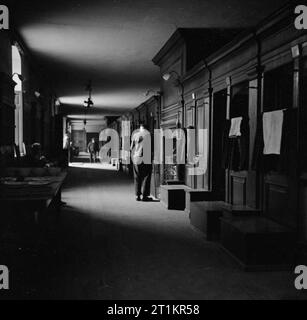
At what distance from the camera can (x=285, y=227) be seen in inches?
184

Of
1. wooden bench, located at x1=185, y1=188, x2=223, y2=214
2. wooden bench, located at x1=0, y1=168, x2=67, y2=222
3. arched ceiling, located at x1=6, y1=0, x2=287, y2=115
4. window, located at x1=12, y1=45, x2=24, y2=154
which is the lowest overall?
wooden bench, located at x1=185, y1=188, x2=223, y2=214

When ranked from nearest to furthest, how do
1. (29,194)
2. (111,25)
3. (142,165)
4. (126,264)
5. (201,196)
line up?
(29,194)
(126,264)
(201,196)
(111,25)
(142,165)

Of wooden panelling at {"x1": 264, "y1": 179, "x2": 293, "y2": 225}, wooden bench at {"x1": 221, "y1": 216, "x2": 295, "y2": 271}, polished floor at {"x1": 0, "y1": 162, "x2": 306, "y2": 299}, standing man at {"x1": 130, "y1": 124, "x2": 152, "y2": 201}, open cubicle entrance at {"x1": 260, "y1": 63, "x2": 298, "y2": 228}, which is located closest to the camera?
polished floor at {"x1": 0, "y1": 162, "x2": 306, "y2": 299}

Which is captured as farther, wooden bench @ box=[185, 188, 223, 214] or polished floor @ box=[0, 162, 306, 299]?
wooden bench @ box=[185, 188, 223, 214]

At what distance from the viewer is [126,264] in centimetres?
461

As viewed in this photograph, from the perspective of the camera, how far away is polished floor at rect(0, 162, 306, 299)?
147 inches

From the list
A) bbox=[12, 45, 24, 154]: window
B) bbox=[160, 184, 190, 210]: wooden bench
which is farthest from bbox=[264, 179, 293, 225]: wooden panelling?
bbox=[12, 45, 24, 154]: window

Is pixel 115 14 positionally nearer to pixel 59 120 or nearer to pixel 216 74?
pixel 216 74

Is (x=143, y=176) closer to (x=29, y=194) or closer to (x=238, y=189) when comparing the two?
(x=238, y=189)

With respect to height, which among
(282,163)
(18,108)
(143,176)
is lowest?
(143,176)

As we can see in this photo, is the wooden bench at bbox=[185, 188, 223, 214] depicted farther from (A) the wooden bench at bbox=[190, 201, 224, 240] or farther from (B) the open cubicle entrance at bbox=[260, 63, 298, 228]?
(B) the open cubicle entrance at bbox=[260, 63, 298, 228]

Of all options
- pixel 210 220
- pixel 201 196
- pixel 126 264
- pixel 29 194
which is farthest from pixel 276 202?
pixel 29 194
